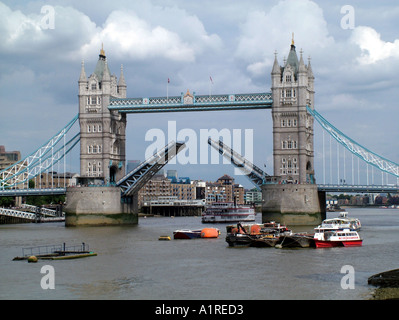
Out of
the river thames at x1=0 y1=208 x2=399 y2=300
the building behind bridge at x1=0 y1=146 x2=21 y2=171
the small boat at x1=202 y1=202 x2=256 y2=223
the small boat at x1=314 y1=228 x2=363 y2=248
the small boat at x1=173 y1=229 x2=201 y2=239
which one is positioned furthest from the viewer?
the building behind bridge at x1=0 y1=146 x2=21 y2=171

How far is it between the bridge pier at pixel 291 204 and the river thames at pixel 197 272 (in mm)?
22486

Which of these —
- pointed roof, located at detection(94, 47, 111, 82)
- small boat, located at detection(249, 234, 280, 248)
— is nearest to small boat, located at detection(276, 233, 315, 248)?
small boat, located at detection(249, 234, 280, 248)

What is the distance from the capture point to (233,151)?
8112 centimetres

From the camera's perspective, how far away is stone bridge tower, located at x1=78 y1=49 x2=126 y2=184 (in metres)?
86.7

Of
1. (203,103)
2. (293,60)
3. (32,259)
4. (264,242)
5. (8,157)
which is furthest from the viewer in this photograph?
(8,157)

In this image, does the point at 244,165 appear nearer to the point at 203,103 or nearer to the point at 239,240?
the point at 203,103

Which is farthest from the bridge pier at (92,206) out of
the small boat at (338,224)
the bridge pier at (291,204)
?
the small boat at (338,224)

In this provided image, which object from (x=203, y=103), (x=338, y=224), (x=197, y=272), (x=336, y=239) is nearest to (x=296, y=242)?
(x=336, y=239)

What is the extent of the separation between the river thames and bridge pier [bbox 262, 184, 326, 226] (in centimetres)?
2249

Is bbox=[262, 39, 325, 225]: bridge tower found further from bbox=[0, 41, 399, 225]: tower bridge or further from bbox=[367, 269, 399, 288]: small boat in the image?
Answer: bbox=[367, 269, 399, 288]: small boat

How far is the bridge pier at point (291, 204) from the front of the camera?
77562 mm

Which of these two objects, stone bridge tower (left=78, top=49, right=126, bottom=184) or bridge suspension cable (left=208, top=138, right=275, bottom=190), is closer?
bridge suspension cable (left=208, top=138, right=275, bottom=190)

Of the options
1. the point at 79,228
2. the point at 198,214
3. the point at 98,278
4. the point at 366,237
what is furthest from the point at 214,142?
the point at 198,214

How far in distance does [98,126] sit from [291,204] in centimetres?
2813
